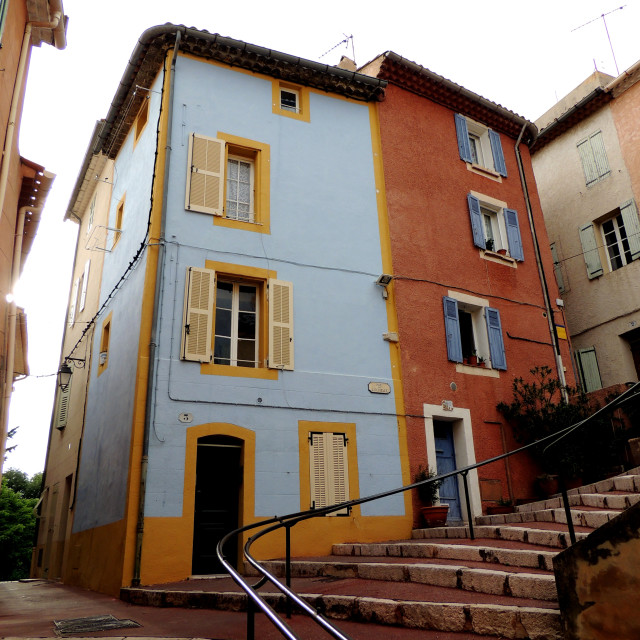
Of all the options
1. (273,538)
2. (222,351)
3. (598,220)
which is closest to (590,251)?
(598,220)

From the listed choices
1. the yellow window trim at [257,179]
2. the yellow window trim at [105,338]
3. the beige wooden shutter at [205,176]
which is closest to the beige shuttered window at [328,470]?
the yellow window trim at [257,179]

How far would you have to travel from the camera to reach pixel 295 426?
9742 millimetres

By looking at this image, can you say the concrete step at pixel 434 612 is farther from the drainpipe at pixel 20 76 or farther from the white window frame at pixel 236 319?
the drainpipe at pixel 20 76

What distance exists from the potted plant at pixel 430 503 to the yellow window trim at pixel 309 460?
115cm

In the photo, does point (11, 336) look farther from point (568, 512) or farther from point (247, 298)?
point (568, 512)

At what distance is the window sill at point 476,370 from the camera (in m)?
11.8

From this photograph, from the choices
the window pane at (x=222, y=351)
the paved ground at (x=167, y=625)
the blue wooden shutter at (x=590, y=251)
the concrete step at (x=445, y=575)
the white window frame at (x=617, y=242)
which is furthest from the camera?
the blue wooden shutter at (x=590, y=251)

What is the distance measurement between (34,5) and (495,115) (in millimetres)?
10611

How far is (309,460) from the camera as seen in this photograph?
9.66m

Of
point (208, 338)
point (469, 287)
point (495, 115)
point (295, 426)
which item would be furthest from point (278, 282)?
point (495, 115)

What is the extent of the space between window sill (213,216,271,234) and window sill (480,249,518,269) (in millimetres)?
5247

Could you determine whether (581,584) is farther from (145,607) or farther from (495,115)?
(495,115)

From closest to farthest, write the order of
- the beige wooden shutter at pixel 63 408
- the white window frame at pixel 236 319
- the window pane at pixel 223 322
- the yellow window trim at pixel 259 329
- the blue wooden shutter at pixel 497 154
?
1. the yellow window trim at pixel 259 329
2. the white window frame at pixel 236 319
3. the window pane at pixel 223 322
4. the blue wooden shutter at pixel 497 154
5. the beige wooden shutter at pixel 63 408

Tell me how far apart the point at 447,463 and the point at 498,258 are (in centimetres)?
497
